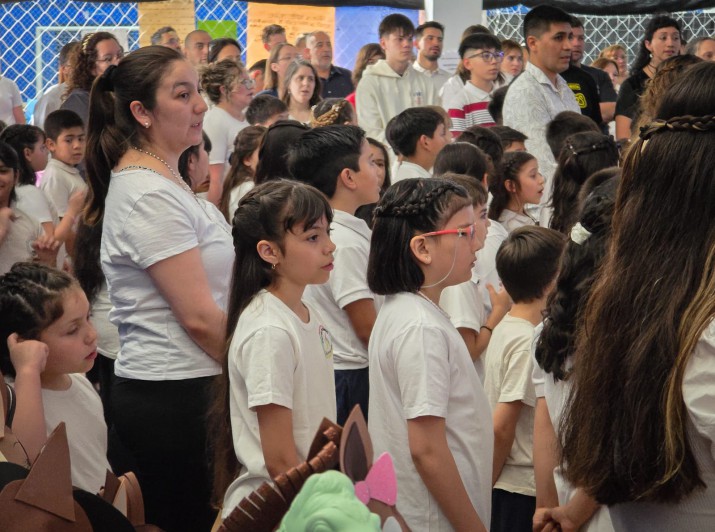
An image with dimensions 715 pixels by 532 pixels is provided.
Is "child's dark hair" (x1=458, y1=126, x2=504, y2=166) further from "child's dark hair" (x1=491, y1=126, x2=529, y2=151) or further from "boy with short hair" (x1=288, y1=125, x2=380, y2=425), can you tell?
"boy with short hair" (x1=288, y1=125, x2=380, y2=425)

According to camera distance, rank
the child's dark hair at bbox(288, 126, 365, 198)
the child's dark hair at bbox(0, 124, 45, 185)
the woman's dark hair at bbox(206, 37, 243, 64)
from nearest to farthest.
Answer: the child's dark hair at bbox(288, 126, 365, 198) < the child's dark hair at bbox(0, 124, 45, 185) < the woman's dark hair at bbox(206, 37, 243, 64)

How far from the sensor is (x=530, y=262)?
2.66 metres

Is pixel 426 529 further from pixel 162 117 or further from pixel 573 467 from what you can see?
pixel 162 117

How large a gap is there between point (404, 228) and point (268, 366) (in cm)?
47

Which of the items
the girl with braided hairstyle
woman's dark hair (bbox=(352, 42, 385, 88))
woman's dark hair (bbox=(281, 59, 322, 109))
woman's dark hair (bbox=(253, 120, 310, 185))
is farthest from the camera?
woman's dark hair (bbox=(352, 42, 385, 88))

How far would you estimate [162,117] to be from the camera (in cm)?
231

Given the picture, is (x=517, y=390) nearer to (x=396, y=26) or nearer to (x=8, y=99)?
(x=396, y=26)

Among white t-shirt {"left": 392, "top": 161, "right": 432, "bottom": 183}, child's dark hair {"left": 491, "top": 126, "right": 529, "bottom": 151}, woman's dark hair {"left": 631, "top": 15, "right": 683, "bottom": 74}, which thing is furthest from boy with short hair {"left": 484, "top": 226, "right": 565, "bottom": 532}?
woman's dark hair {"left": 631, "top": 15, "right": 683, "bottom": 74}

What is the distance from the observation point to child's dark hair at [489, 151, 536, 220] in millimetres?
3912

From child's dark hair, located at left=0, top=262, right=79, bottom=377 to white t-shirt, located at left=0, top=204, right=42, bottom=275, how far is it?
67.3 inches

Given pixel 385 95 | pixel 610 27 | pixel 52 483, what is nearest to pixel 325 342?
pixel 52 483

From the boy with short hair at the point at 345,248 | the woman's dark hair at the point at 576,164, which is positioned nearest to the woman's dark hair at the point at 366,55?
the woman's dark hair at the point at 576,164

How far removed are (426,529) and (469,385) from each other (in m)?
0.30

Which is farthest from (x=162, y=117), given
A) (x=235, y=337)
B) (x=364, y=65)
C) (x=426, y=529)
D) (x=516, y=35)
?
(x=516, y=35)
